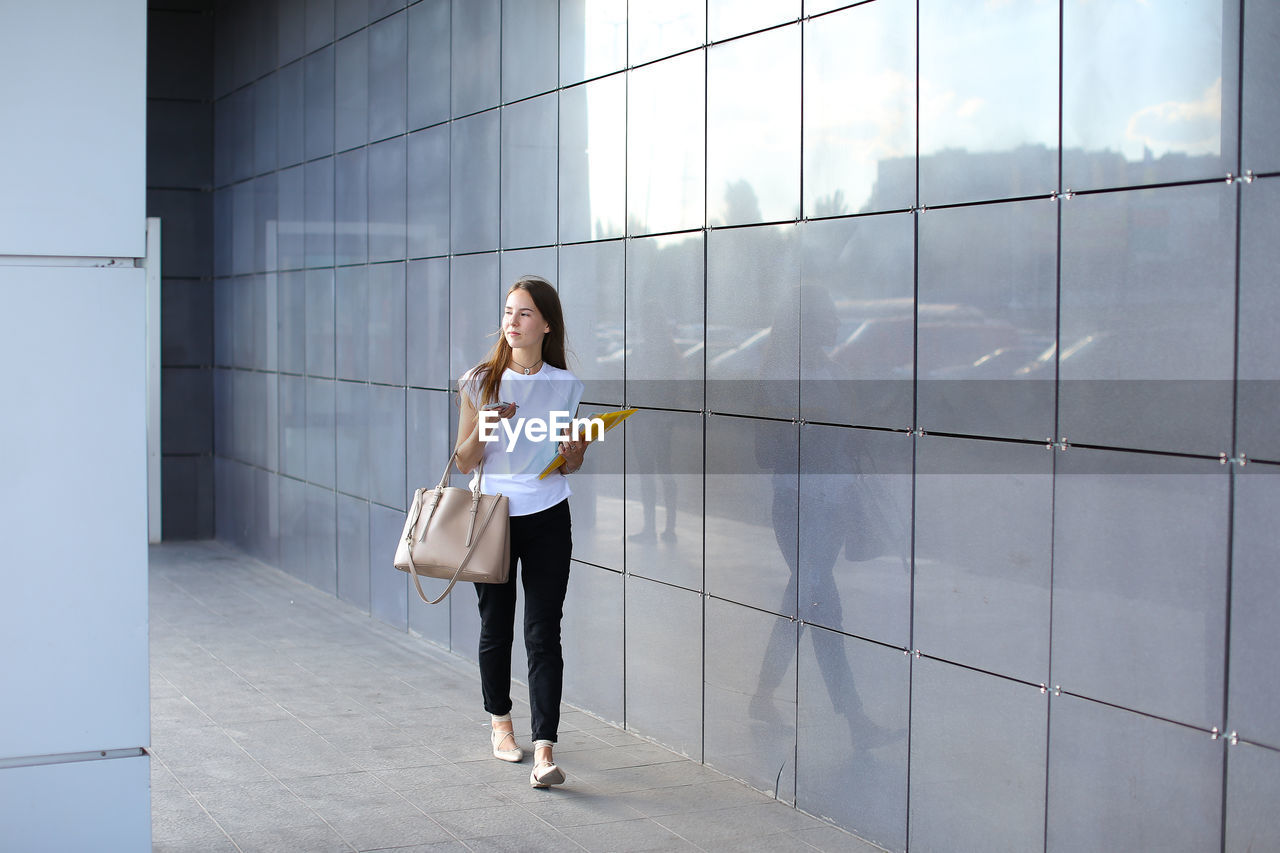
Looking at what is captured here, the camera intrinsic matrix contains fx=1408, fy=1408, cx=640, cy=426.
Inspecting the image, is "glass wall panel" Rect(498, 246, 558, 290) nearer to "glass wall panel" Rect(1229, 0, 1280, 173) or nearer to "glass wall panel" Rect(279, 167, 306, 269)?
"glass wall panel" Rect(279, 167, 306, 269)

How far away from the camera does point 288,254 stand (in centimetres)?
1032

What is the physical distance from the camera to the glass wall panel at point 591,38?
6.05 m

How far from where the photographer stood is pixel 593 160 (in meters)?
6.25

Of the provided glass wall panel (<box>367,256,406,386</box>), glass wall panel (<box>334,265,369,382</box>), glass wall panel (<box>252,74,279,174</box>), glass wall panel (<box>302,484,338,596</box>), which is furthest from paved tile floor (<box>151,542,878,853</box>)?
glass wall panel (<box>252,74,279,174</box>)

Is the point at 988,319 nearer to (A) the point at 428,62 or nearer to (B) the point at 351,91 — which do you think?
(A) the point at 428,62

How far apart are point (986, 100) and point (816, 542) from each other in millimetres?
1593

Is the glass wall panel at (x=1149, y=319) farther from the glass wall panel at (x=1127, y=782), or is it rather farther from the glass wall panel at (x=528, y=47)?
the glass wall panel at (x=528, y=47)

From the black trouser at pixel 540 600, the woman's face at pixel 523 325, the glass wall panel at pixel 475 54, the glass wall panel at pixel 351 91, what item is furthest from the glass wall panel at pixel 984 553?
the glass wall panel at pixel 351 91

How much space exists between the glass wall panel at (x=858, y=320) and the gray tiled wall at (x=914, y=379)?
0.01m

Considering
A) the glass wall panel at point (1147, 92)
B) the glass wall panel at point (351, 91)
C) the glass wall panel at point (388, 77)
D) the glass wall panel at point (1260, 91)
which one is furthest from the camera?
the glass wall panel at point (351, 91)

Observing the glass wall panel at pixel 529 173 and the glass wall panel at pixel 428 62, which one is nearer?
the glass wall panel at pixel 529 173

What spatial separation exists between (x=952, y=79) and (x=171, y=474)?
31.7 ft

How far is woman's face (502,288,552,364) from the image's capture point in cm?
524

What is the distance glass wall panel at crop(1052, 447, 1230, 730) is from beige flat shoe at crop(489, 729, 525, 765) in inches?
95.9
